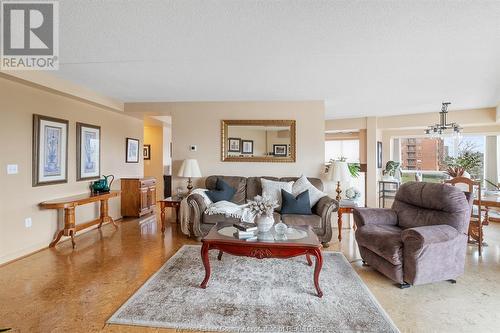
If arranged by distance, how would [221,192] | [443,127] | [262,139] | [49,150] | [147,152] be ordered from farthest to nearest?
[147,152] < [262,139] < [221,192] < [443,127] < [49,150]

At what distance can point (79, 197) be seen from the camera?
13.7 ft

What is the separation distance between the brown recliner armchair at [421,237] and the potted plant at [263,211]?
3.77ft

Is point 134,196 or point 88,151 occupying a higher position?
point 88,151

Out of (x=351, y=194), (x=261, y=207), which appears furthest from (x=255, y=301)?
(x=351, y=194)

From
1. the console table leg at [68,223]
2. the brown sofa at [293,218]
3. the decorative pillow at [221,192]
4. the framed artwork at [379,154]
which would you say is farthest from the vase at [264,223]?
the framed artwork at [379,154]

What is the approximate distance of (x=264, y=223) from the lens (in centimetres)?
277

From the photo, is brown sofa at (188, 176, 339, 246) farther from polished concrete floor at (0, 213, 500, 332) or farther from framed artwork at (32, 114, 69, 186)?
framed artwork at (32, 114, 69, 186)

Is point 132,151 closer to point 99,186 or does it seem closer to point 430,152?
point 99,186

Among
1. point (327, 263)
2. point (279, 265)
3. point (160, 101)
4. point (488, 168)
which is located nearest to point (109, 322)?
point (279, 265)

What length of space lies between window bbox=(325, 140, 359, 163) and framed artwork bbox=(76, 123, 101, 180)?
242 inches

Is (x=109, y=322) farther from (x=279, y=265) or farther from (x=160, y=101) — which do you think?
(x=160, y=101)

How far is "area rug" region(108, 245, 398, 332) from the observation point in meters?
2.02

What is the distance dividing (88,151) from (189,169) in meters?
1.84

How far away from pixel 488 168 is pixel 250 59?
6455 millimetres
